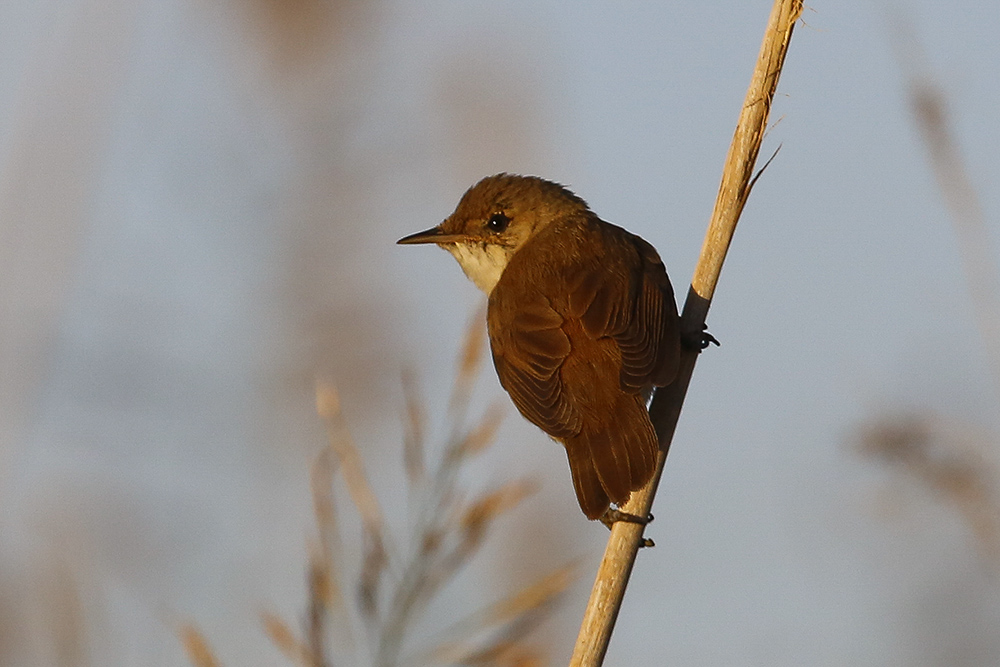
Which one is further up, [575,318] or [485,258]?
[485,258]

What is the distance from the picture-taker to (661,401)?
2.80 metres

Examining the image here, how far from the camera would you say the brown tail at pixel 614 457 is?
8.42 feet

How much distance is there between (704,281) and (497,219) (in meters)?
1.41

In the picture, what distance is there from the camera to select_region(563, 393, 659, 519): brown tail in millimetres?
2566

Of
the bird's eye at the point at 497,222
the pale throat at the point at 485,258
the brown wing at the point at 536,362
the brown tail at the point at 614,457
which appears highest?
the bird's eye at the point at 497,222

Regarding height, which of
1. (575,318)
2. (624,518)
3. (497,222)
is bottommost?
(624,518)

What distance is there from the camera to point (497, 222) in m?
3.85

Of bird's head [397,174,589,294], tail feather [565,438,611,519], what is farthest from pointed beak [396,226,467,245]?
tail feather [565,438,611,519]

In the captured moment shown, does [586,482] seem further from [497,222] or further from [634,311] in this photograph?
[497,222]

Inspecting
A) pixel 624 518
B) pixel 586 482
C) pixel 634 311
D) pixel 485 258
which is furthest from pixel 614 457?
pixel 485 258

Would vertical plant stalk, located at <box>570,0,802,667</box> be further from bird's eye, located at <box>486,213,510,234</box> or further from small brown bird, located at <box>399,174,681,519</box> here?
bird's eye, located at <box>486,213,510,234</box>

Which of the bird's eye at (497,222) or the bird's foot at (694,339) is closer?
the bird's foot at (694,339)

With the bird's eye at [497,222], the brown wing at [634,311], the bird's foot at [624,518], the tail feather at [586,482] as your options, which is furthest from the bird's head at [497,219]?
the bird's foot at [624,518]

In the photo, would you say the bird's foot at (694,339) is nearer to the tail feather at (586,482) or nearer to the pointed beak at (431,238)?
the tail feather at (586,482)
